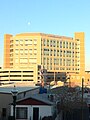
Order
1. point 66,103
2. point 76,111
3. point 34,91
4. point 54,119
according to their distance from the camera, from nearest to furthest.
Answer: point 54,119, point 76,111, point 66,103, point 34,91

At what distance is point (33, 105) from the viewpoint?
3638cm

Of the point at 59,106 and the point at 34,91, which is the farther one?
the point at 34,91

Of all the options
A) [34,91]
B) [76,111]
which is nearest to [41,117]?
[76,111]

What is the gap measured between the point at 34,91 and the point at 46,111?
52.2 feet

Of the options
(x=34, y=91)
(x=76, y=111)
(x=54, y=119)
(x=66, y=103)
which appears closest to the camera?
(x=54, y=119)

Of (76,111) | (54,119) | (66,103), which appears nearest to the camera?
(54,119)

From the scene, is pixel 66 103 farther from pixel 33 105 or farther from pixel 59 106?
pixel 33 105

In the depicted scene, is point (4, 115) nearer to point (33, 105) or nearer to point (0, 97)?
point (0, 97)

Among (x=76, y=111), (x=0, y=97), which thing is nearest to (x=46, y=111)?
(x=76, y=111)

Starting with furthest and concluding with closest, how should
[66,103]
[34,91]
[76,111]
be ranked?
[34,91] → [66,103] → [76,111]

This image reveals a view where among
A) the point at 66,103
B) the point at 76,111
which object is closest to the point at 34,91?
the point at 66,103

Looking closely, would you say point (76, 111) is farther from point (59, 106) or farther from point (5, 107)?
point (5, 107)

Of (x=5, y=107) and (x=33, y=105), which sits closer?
(x=33, y=105)

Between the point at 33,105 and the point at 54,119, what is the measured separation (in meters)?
2.67
